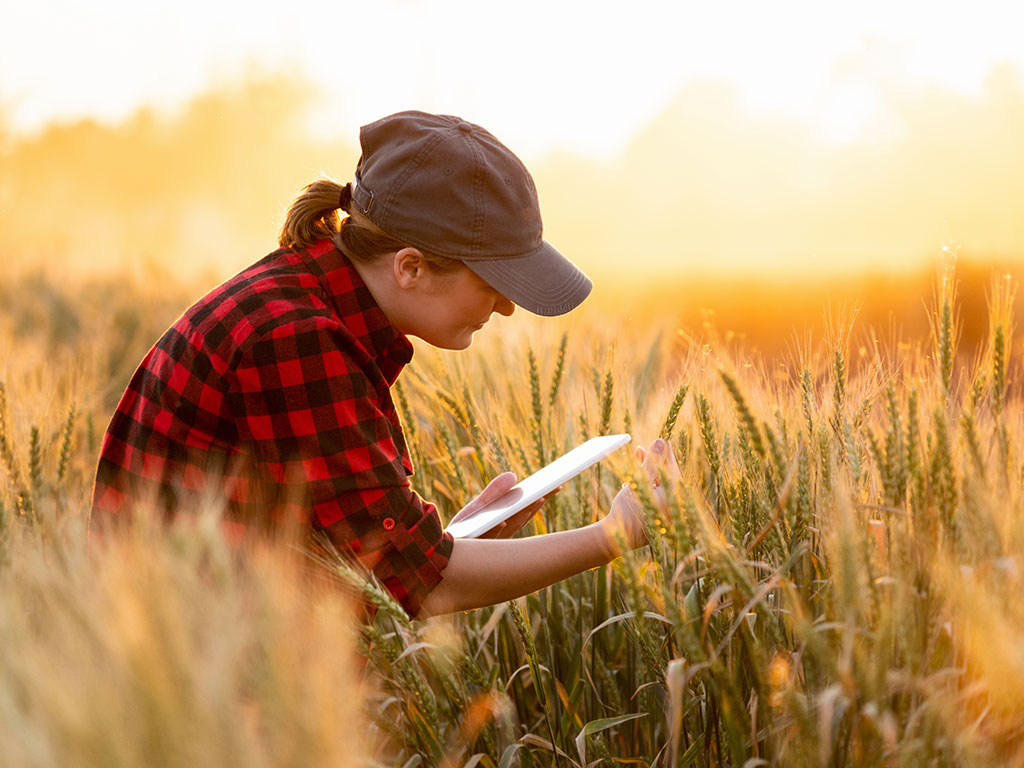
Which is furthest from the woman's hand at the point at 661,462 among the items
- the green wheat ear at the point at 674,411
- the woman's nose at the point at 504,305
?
the woman's nose at the point at 504,305

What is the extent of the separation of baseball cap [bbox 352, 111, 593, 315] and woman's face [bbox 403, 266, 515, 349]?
0.05m

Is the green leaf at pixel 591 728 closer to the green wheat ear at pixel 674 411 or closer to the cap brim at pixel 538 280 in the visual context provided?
the green wheat ear at pixel 674 411

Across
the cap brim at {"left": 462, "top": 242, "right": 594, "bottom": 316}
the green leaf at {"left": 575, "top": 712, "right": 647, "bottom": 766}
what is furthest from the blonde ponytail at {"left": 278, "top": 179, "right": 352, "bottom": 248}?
the green leaf at {"left": 575, "top": 712, "right": 647, "bottom": 766}

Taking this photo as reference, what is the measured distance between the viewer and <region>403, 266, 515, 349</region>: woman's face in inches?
59.9

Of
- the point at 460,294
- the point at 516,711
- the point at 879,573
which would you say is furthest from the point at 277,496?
the point at 879,573

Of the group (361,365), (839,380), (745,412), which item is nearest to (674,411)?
(839,380)

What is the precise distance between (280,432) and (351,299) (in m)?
0.28

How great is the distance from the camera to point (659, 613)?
53.7 inches

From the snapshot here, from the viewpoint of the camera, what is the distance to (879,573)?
1021mm

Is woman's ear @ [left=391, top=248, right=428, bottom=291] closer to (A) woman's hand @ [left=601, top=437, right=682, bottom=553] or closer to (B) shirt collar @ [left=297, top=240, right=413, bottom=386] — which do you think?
(B) shirt collar @ [left=297, top=240, right=413, bottom=386]

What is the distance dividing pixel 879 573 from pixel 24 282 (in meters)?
6.05

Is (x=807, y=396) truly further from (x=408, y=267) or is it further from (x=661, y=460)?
(x=408, y=267)

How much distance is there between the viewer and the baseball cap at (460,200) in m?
1.46

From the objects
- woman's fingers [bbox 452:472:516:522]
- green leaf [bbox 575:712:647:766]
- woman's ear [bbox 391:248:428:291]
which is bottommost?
green leaf [bbox 575:712:647:766]
